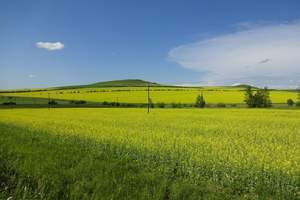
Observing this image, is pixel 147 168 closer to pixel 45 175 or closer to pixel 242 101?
pixel 45 175

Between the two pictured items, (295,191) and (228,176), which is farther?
(228,176)

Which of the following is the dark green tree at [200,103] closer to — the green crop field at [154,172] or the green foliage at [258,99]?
the green foliage at [258,99]

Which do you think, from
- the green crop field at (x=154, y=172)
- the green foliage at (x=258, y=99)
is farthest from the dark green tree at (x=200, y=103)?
the green crop field at (x=154, y=172)

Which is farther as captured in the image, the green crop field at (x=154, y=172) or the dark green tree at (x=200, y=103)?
the dark green tree at (x=200, y=103)

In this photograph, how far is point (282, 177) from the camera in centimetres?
1078

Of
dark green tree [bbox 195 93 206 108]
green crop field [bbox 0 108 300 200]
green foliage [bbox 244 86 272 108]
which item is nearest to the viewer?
green crop field [bbox 0 108 300 200]

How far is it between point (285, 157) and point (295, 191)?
3.71 meters

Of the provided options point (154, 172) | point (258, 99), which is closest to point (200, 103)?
point (258, 99)

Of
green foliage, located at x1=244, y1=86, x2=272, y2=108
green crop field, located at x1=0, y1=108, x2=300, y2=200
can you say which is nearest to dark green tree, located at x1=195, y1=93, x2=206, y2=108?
green foliage, located at x1=244, y1=86, x2=272, y2=108

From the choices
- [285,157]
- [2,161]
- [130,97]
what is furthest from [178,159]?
[130,97]

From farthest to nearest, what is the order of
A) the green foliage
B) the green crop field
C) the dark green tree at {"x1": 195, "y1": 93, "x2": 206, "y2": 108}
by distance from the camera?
the green foliage
the dark green tree at {"x1": 195, "y1": 93, "x2": 206, "y2": 108}
the green crop field

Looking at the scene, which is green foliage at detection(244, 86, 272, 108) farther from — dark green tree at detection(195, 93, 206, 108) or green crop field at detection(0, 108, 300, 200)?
green crop field at detection(0, 108, 300, 200)

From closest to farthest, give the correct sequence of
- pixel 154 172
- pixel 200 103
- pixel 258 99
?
pixel 154 172
pixel 200 103
pixel 258 99

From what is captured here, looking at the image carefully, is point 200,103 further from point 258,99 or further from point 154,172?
point 154,172
